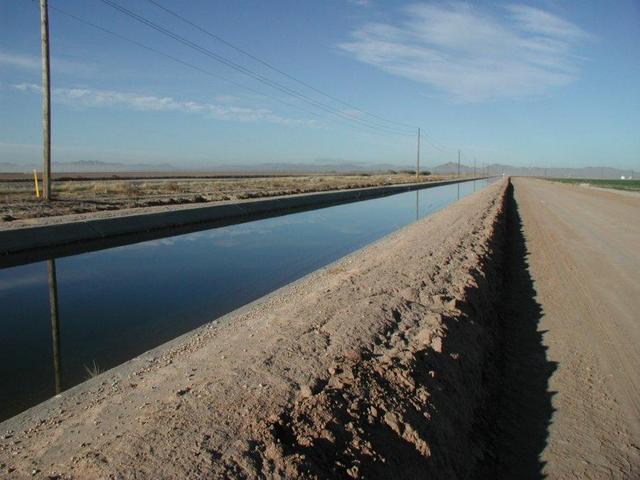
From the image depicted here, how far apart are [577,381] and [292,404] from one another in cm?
368

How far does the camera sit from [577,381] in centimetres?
589

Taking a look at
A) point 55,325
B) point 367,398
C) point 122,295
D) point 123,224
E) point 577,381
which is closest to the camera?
point 367,398

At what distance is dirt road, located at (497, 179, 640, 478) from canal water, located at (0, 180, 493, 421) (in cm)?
468

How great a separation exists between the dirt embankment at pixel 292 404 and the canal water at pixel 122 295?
100 cm

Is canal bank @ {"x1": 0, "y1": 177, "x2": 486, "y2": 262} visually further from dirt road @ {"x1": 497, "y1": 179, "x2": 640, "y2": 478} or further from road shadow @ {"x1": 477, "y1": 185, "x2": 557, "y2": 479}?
dirt road @ {"x1": 497, "y1": 179, "x2": 640, "y2": 478}

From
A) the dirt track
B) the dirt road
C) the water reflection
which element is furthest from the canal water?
the dirt road

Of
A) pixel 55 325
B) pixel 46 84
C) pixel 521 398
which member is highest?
pixel 46 84

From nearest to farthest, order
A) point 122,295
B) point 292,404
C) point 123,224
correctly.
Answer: point 292,404 < point 122,295 < point 123,224

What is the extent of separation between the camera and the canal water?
248 inches

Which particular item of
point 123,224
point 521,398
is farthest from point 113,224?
point 521,398

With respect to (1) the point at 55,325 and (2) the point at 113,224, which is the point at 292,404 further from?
(2) the point at 113,224

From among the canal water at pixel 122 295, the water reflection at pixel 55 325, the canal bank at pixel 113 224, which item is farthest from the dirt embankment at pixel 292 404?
the canal bank at pixel 113 224

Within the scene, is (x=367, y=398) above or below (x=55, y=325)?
above

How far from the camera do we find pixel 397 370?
191 inches
